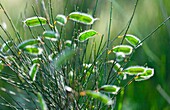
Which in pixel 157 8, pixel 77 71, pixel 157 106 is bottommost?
pixel 157 106

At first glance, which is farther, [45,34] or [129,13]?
[129,13]

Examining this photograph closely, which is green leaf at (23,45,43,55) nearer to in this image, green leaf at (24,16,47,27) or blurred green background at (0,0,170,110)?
green leaf at (24,16,47,27)

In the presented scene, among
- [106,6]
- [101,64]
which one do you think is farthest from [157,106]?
[106,6]


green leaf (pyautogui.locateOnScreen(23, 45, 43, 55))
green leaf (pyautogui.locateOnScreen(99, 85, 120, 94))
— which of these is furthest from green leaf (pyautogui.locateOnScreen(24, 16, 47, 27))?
green leaf (pyautogui.locateOnScreen(99, 85, 120, 94))

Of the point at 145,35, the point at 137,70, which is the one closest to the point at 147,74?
the point at 137,70

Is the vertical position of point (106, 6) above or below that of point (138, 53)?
above

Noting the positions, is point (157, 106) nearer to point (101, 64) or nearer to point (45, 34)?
point (101, 64)

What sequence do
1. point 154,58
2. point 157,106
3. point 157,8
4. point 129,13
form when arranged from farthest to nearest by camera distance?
1. point 129,13
2. point 157,8
3. point 154,58
4. point 157,106

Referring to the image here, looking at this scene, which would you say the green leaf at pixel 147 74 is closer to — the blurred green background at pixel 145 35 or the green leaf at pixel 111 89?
the green leaf at pixel 111 89

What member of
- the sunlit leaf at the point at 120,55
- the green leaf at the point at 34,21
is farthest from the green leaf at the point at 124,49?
the green leaf at the point at 34,21
